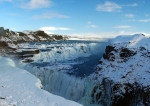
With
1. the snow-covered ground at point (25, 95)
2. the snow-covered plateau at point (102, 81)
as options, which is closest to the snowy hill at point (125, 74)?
the snow-covered plateau at point (102, 81)

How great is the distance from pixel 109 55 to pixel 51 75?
6696 millimetres

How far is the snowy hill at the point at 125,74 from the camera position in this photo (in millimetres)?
17750

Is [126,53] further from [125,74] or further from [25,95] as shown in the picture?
[25,95]

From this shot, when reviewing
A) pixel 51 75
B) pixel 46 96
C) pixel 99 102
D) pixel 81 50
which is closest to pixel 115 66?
pixel 99 102

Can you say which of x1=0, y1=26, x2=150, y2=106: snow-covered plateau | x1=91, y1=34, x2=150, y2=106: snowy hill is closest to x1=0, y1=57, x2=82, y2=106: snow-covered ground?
x1=0, y1=26, x2=150, y2=106: snow-covered plateau

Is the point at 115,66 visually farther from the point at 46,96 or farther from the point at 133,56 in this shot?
the point at 46,96

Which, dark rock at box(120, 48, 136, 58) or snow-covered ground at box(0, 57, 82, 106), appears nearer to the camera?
snow-covered ground at box(0, 57, 82, 106)

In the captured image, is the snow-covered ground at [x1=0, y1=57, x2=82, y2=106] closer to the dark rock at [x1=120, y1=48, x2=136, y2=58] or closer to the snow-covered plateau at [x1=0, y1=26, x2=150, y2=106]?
the snow-covered plateau at [x1=0, y1=26, x2=150, y2=106]

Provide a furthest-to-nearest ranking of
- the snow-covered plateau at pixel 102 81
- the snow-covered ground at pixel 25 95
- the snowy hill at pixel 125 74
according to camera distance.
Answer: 1. the snowy hill at pixel 125 74
2. the snow-covered plateau at pixel 102 81
3. the snow-covered ground at pixel 25 95

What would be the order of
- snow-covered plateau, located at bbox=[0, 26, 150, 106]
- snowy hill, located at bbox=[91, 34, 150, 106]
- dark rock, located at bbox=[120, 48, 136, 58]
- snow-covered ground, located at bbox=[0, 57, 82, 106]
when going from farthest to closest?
dark rock, located at bbox=[120, 48, 136, 58] < snowy hill, located at bbox=[91, 34, 150, 106] < snow-covered plateau, located at bbox=[0, 26, 150, 106] < snow-covered ground, located at bbox=[0, 57, 82, 106]

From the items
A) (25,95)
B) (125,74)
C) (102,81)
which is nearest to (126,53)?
(125,74)

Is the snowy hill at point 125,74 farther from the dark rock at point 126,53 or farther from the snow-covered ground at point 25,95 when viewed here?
the snow-covered ground at point 25,95

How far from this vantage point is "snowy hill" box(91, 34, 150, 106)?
58.2 feet

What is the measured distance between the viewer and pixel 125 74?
758 inches
